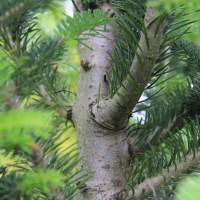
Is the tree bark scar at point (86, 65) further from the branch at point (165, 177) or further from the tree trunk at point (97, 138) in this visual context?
the branch at point (165, 177)

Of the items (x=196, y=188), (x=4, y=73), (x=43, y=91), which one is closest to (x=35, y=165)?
(x=4, y=73)

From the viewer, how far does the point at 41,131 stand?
11.9 inches

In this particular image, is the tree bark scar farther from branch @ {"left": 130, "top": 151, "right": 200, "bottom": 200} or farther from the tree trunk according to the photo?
branch @ {"left": 130, "top": 151, "right": 200, "bottom": 200}

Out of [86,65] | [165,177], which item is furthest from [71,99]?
[165,177]

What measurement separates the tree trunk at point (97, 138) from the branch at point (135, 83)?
0.02 m

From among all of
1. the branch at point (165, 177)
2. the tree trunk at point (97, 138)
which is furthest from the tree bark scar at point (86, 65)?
the branch at point (165, 177)

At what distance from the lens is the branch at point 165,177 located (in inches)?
24.1

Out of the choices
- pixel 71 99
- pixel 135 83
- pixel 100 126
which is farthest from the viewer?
pixel 71 99

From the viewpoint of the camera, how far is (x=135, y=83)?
543mm

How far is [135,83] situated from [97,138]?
A: 145 mm

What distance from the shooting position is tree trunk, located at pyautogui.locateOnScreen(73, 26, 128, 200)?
0.63 m

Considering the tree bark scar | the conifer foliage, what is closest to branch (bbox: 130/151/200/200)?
the conifer foliage

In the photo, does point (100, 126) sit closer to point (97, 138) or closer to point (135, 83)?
point (97, 138)

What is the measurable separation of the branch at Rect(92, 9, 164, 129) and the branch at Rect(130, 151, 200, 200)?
92mm
